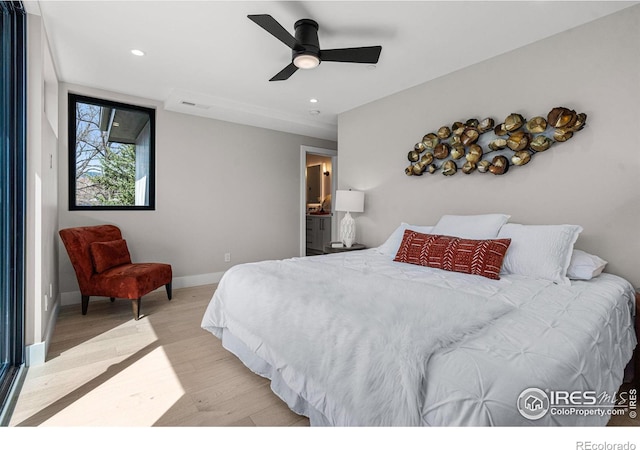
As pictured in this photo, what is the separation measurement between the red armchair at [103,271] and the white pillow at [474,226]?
287 centimetres

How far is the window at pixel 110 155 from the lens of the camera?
3613 millimetres

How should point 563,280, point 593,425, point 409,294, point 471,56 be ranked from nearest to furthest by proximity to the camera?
1. point 593,425
2. point 409,294
3. point 563,280
4. point 471,56

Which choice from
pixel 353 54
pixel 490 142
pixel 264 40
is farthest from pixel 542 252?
pixel 264 40

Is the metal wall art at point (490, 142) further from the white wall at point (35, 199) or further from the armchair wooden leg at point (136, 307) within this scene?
the white wall at point (35, 199)

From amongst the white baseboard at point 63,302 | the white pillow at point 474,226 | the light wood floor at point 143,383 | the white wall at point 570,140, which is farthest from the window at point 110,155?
the white pillow at point 474,226

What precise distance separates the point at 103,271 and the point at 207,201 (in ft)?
5.56

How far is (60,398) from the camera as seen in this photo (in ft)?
5.86

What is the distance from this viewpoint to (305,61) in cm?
233

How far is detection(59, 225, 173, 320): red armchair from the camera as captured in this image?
117 inches

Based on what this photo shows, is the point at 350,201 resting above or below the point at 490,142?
below

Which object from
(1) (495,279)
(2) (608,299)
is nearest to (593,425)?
(2) (608,299)

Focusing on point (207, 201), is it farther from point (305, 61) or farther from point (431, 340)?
point (431, 340)

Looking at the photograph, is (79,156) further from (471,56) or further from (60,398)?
(471,56)

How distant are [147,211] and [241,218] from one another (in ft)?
4.30
